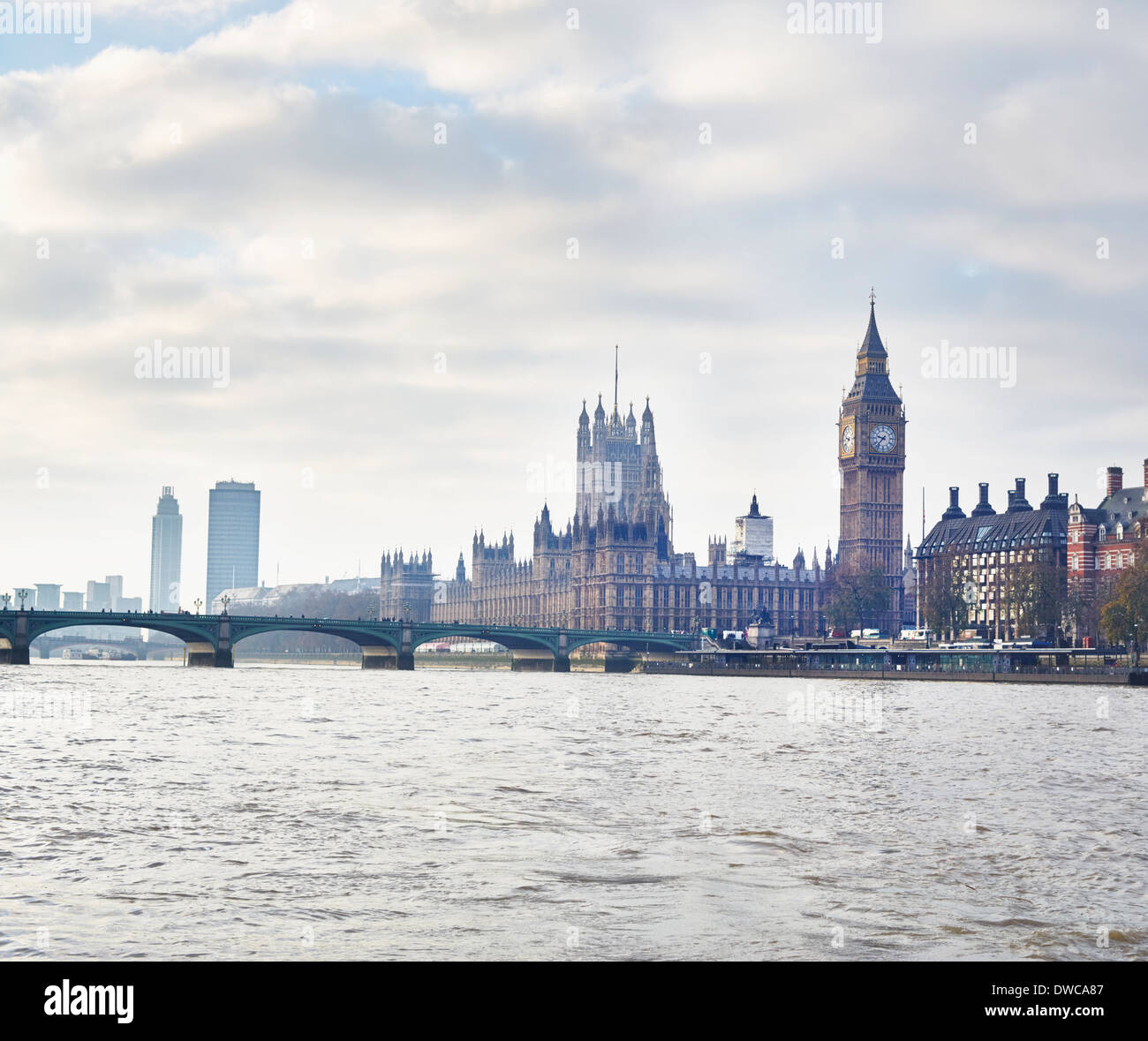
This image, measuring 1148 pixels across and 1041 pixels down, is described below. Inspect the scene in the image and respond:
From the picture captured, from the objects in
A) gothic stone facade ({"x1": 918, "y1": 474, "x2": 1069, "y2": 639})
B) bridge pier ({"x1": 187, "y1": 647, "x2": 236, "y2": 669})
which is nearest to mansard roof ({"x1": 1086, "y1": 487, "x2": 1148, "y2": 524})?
gothic stone facade ({"x1": 918, "y1": 474, "x2": 1069, "y2": 639})

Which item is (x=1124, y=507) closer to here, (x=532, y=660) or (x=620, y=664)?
(x=620, y=664)

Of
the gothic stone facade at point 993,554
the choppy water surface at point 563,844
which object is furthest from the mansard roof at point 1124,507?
the choppy water surface at point 563,844

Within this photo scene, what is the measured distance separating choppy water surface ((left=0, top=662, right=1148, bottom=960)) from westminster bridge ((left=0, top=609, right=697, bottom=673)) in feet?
250

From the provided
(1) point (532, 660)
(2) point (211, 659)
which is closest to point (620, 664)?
(1) point (532, 660)

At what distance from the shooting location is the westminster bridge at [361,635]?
121 metres

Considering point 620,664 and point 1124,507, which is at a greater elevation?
point 1124,507

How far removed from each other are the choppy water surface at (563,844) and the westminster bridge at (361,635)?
250ft

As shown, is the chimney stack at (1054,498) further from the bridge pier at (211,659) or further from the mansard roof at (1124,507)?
the bridge pier at (211,659)

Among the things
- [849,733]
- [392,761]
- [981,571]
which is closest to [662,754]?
[392,761]

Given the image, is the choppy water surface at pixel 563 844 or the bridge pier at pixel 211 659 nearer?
the choppy water surface at pixel 563 844

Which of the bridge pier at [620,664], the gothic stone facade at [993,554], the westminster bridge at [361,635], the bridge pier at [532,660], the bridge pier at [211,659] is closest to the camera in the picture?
the westminster bridge at [361,635]

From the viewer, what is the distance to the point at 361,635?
14488cm

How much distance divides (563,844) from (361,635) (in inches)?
4927
